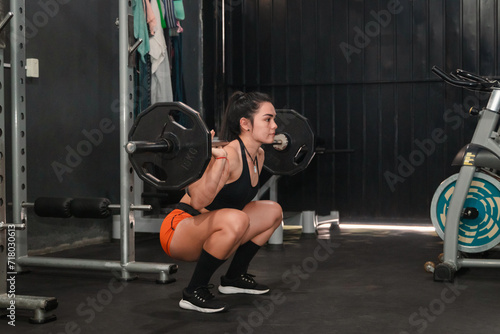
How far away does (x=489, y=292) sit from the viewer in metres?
2.77

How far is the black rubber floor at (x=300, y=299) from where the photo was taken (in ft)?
7.30

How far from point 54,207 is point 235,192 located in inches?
39.9

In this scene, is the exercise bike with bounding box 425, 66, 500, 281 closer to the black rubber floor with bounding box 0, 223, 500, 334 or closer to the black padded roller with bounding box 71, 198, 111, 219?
the black rubber floor with bounding box 0, 223, 500, 334

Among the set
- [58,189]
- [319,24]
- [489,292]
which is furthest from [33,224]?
[319,24]

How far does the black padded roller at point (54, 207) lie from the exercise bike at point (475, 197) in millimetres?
1781

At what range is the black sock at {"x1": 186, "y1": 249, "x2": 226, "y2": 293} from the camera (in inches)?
95.0

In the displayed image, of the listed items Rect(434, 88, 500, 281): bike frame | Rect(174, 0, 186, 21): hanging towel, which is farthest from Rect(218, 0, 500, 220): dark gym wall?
Rect(434, 88, 500, 281): bike frame

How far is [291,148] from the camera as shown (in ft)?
10.3

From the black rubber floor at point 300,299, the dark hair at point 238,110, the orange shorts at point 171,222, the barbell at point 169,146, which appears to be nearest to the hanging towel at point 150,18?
the black rubber floor at point 300,299

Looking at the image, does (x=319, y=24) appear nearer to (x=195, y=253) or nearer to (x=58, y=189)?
(x=58, y=189)

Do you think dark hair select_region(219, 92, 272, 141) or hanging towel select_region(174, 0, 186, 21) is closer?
dark hair select_region(219, 92, 272, 141)

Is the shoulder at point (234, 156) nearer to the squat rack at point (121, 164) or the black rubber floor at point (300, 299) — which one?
the black rubber floor at point (300, 299)

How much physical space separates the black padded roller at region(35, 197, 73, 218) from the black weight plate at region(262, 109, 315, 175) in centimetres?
98

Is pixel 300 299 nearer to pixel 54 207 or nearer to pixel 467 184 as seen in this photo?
pixel 467 184
